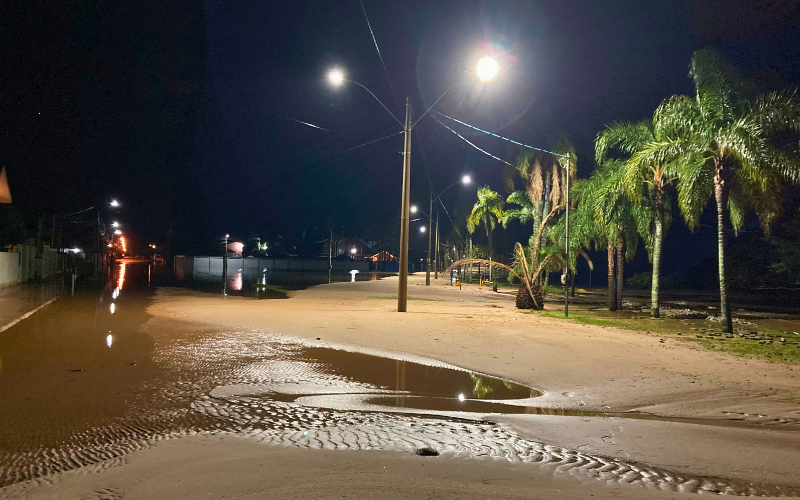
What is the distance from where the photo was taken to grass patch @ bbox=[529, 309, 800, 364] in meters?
11.9

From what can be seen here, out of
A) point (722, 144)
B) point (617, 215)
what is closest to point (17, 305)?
point (617, 215)

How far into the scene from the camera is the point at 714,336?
14781 millimetres

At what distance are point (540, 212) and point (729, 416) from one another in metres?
31.5

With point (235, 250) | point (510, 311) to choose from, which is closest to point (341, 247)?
point (235, 250)

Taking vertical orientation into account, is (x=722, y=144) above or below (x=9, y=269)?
above

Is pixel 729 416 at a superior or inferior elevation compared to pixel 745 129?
inferior

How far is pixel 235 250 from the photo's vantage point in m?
127

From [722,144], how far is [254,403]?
48.3 feet

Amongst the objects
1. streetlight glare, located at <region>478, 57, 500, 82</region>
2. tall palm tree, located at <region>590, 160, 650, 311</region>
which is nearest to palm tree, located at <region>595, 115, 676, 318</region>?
tall palm tree, located at <region>590, 160, 650, 311</region>

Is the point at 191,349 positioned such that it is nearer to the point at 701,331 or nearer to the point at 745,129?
the point at 701,331

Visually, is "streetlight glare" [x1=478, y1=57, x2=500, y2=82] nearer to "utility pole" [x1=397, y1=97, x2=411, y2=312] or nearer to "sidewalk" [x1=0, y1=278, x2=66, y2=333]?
"utility pole" [x1=397, y1=97, x2=411, y2=312]

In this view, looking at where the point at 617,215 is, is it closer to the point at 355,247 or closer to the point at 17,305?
the point at 17,305

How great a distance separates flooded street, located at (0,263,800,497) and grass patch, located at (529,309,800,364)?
6.77 metres

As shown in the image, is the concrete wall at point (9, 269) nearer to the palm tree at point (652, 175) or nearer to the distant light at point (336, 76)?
the distant light at point (336, 76)
